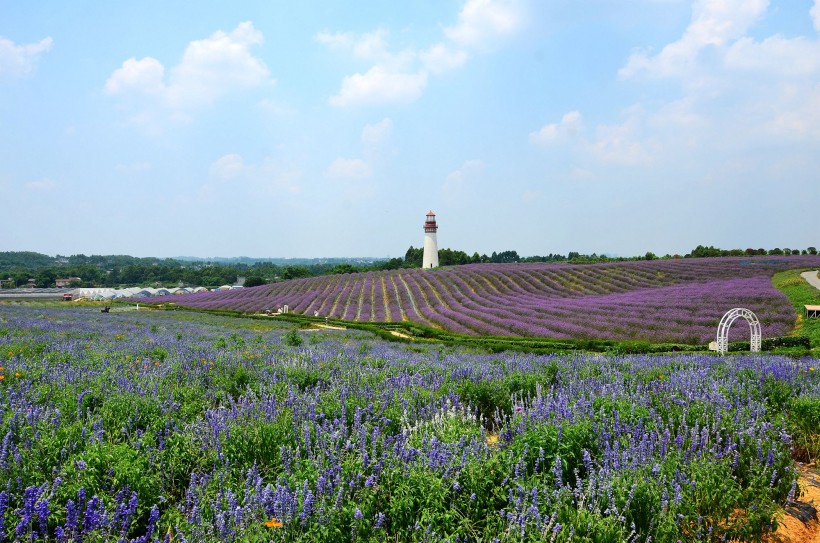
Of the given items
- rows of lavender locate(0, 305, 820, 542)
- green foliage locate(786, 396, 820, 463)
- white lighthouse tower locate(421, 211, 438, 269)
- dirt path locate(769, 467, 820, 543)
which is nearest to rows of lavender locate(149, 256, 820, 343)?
white lighthouse tower locate(421, 211, 438, 269)

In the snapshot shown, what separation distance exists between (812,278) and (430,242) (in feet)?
156

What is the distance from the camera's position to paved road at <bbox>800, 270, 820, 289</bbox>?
106 ft

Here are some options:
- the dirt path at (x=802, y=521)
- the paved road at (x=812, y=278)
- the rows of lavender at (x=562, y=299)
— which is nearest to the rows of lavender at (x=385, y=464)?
the dirt path at (x=802, y=521)

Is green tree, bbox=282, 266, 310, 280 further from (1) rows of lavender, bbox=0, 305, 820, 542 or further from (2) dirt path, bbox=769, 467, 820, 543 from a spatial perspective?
(2) dirt path, bbox=769, 467, 820, 543

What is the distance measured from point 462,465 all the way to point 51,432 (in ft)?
12.3

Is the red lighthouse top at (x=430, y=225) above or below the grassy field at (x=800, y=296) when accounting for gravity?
above

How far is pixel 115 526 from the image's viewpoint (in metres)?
3.34

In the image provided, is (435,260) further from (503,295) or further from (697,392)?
(697,392)

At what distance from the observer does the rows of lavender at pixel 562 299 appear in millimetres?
25969

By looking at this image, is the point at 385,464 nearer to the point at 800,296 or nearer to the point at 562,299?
the point at 800,296

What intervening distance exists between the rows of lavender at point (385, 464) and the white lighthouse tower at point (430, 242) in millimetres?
66971

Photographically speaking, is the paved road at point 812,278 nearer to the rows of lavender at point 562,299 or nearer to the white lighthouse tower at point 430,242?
the rows of lavender at point 562,299

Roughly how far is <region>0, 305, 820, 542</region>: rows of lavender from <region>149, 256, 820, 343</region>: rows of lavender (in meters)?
20.4

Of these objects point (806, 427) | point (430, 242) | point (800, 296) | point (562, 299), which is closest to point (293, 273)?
point (430, 242)
